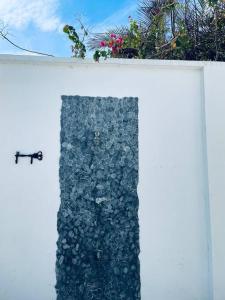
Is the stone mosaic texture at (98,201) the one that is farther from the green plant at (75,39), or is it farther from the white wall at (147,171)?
the green plant at (75,39)

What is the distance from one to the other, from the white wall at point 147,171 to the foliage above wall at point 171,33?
1.20 meters

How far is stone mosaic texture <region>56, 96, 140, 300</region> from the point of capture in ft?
14.6

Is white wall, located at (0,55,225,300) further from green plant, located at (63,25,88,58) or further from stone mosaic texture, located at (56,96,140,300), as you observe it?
green plant, located at (63,25,88,58)

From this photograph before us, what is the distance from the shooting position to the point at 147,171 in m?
4.64

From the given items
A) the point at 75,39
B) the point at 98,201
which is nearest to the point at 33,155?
the point at 98,201

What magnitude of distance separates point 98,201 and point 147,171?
69 cm

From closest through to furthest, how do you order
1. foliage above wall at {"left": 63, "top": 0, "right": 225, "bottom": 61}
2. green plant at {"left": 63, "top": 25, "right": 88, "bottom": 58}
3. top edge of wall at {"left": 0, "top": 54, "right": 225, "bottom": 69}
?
top edge of wall at {"left": 0, "top": 54, "right": 225, "bottom": 69} → green plant at {"left": 63, "top": 25, "right": 88, "bottom": 58} → foliage above wall at {"left": 63, "top": 0, "right": 225, "bottom": 61}

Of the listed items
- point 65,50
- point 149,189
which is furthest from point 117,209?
point 65,50

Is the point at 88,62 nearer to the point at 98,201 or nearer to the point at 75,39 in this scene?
the point at 75,39

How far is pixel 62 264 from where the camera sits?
4438mm

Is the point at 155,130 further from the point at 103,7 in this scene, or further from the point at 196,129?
the point at 103,7

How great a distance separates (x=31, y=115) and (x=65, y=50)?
1.47 metres

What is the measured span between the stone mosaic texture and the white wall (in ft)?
0.33

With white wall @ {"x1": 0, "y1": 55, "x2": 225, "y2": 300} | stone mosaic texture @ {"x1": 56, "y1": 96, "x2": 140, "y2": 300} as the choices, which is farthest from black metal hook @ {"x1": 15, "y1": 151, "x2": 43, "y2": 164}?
stone mosaic texture @ {"x1": 56, "y1": 96, "x2": 140, "y2": 300}
